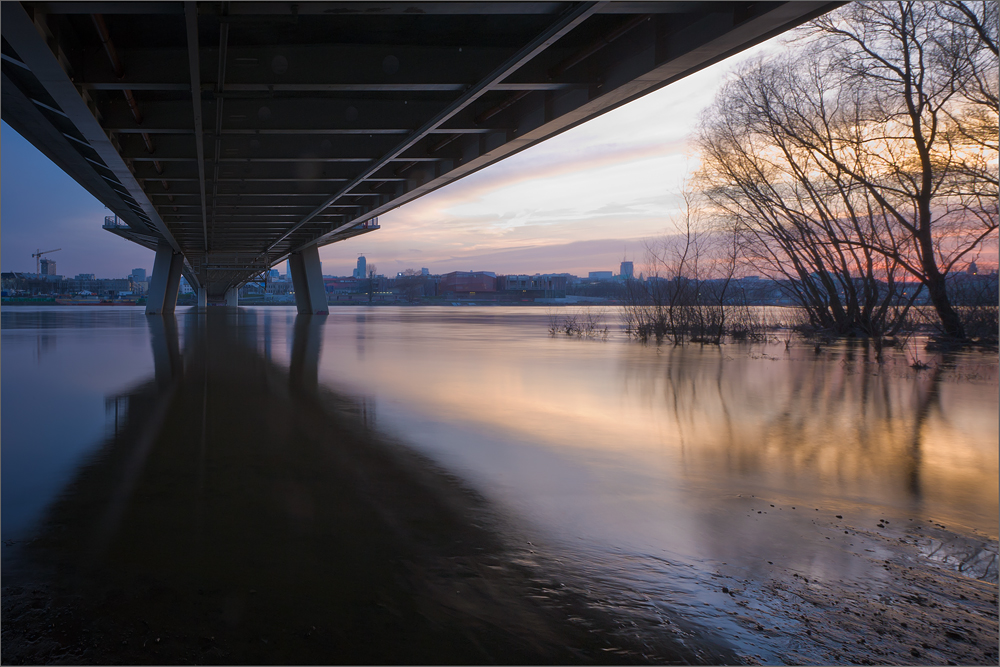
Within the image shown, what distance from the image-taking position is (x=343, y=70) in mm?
10406

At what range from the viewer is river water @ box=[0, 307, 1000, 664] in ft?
8.49

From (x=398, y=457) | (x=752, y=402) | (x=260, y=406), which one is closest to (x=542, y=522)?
(x=398, y=457)

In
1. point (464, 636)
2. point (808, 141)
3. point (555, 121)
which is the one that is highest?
point (808, 141)

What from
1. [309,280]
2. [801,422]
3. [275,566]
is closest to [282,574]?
[275,566]

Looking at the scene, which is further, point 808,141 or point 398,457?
point 808,141

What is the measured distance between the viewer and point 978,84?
1695 cm

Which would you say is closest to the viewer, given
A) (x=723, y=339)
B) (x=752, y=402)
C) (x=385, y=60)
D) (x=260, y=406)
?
(x=260, y=406)

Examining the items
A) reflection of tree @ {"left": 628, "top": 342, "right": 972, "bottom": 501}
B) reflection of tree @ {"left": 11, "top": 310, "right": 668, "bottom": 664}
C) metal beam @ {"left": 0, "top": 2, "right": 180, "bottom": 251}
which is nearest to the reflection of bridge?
metal beam @ {"left": 0, "top": 2, "right": 180, "bottom": 251}

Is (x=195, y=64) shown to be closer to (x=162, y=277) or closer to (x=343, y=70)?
(x=343, y=70)

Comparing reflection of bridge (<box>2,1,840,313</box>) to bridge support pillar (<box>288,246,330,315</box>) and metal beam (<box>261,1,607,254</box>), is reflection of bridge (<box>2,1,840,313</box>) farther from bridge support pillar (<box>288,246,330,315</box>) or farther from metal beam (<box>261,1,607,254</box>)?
bridge support pillar (<box>288,246,330,315</box>)

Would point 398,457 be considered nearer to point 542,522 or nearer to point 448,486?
point 448,486

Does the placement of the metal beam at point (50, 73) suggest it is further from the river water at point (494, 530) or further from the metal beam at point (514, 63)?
the metal beam at point (514, 63)

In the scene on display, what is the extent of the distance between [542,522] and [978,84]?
2018 cm

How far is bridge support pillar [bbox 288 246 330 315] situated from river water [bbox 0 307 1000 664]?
38.2m
